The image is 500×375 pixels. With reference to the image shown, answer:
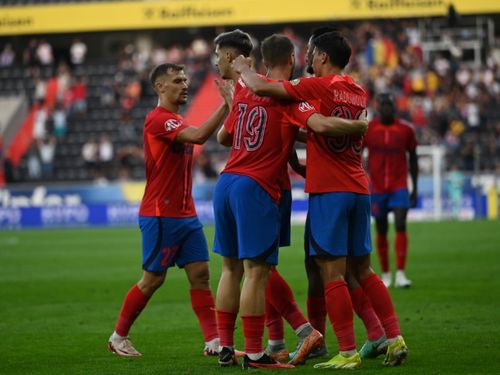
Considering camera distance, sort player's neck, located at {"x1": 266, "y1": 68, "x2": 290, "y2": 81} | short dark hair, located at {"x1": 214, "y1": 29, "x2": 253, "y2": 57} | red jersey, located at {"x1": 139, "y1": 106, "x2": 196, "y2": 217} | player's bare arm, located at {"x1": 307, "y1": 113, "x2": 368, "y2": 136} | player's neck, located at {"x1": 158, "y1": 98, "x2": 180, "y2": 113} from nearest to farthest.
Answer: player's bare arm, located at {"x1": 307, "y1": 113, "x2": 368, "y2": 136} → player's neck, located at {"x1": 266, "y1": 68, "x2": 290, "y2": 81} → short dark hair, located at {"x1": 214, "y1": 29, "x2": 253, "y2": 57} → red jersey, located at {"x1": 139, "y1": 106, "x2": 196, "y2": 217} → player's neck, located at {"x1": 158, "y1": 98, "x2": 180, "y2": 113}

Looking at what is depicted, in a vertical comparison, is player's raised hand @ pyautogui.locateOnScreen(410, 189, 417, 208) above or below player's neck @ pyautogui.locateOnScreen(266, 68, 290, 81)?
below

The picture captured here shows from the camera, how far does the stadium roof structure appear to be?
1778 inches

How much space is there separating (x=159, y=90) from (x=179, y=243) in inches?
52.7

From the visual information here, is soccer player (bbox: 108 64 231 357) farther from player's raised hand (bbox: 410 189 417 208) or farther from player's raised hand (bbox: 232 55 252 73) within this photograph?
player's raised hand (bbox: 410 189 417 208)

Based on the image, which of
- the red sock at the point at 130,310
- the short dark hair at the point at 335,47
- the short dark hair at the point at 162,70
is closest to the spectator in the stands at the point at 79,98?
the short dark hair at the point at 162,70

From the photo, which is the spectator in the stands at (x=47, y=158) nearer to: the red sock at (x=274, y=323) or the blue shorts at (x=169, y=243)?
the blue shorts at (x=169, y=243)

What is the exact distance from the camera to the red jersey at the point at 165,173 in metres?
9.26

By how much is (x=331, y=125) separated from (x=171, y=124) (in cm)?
173

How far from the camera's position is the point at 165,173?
30.6ft

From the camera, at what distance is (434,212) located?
1315 inches

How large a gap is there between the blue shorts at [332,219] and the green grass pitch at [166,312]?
91 cm

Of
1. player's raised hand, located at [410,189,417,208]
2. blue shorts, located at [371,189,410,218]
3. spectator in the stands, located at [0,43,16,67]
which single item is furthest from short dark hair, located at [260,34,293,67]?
spectator in the stands, located at [0,43,16,67]

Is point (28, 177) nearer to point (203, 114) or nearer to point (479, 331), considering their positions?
point (203, 114)

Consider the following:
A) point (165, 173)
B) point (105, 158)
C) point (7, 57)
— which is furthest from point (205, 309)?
point (7, 57)
